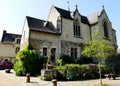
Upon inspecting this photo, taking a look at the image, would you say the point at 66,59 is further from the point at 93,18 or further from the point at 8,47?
the point at 8,47

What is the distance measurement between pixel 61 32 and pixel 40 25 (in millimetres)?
3380

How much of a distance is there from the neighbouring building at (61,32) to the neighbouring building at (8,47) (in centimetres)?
1470

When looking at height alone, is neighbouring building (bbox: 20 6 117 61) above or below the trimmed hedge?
above

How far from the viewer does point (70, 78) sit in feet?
50.9

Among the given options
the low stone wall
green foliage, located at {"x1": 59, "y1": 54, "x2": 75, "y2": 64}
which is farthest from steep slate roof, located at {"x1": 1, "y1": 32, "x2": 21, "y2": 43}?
the low stone wall

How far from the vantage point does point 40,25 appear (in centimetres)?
2317

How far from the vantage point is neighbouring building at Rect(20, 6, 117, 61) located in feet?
70.1

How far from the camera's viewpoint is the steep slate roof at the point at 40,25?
71.0 feet

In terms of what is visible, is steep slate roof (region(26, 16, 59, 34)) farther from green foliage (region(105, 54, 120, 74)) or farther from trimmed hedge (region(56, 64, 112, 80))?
green foliage (region(105, 54, 120, 74))

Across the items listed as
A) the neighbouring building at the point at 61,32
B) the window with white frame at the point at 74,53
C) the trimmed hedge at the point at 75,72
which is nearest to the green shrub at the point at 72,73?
the trimmed hedge at the point at 75,72

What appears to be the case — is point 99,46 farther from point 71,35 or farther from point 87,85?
point 71,35

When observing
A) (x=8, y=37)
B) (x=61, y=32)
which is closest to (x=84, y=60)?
(x=61, y=32)

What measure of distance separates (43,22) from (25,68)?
9052 mm

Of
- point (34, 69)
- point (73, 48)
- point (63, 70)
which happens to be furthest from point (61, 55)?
point (63, 70)
